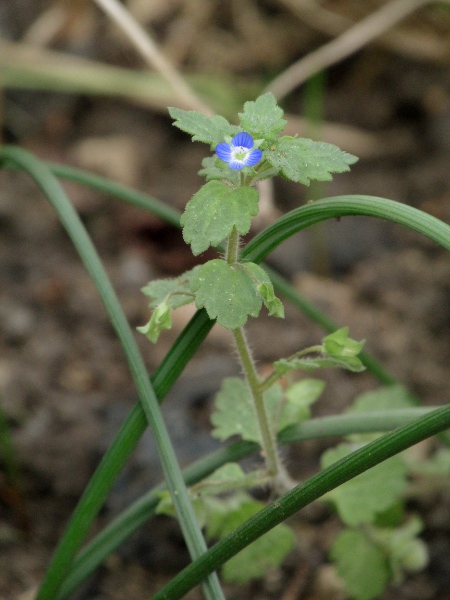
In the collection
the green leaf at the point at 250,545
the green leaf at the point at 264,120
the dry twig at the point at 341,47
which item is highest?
the dry twig at the point at 341,47

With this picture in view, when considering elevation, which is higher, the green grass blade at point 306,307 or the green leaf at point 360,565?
the green grass blade at point 306,307

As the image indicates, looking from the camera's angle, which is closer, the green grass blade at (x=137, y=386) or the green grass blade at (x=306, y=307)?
the green grass blade at (x=137, y=386)

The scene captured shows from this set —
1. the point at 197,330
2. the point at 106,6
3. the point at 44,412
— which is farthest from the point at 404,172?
the point at 197,330

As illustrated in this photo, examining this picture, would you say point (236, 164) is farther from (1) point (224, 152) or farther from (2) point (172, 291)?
(2) point (172, 291)

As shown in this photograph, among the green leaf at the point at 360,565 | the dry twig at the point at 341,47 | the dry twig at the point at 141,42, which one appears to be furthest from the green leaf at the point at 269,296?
the dry twig at the point at 341,47

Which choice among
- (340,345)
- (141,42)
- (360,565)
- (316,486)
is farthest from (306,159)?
(141,42)

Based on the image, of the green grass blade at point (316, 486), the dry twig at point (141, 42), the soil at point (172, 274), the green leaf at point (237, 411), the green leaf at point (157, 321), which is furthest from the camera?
the dry twig at point (141, 42)

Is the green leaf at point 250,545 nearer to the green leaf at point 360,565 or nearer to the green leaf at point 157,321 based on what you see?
the green leaf at point 360,565
